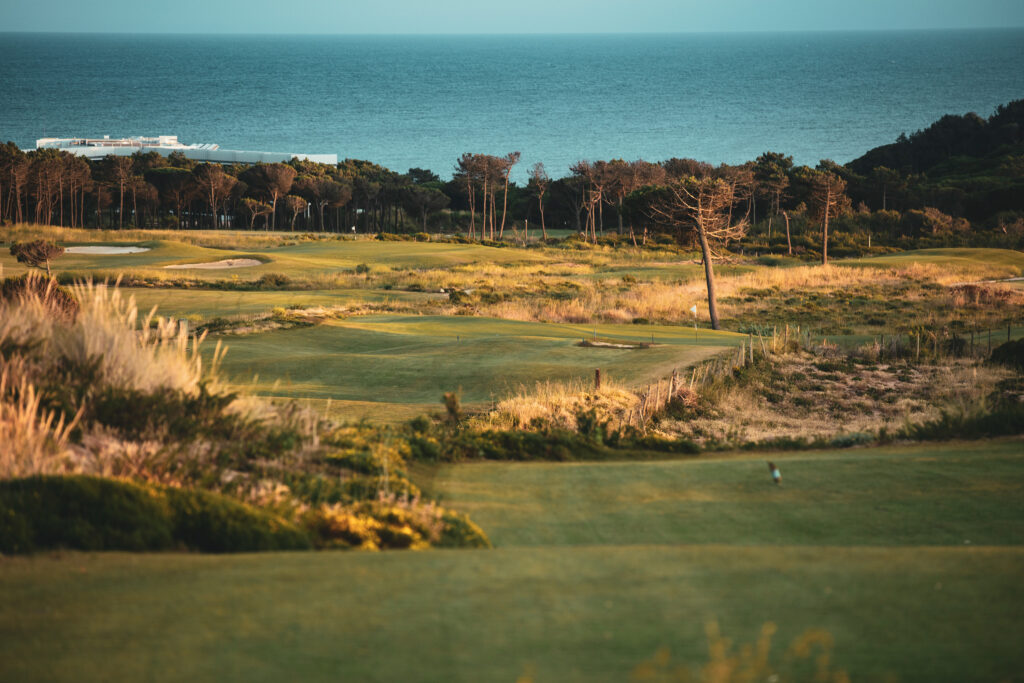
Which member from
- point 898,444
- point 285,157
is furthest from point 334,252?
point 285,157

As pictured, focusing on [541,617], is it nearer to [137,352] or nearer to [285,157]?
[137,352]

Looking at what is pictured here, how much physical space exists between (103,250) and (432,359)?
38.8 meters

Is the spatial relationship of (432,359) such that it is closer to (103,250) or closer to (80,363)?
(80,363)

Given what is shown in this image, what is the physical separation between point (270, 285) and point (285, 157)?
287 feet

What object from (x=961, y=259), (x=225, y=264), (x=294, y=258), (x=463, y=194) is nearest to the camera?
(x=225, y=264)

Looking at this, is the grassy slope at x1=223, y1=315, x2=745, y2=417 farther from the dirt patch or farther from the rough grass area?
the dirt patch

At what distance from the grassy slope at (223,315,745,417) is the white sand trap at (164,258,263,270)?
2181 cm

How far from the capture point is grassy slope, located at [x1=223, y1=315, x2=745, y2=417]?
18.5 meters

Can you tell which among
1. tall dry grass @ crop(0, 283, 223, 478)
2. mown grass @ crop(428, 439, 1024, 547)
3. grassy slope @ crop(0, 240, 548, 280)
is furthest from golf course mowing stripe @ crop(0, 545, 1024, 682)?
grassy slope @ crop(0, 240, 548, 280)

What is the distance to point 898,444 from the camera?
42.8 feet

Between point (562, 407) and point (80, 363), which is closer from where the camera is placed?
point (80, 363)

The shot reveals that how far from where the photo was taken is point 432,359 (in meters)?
21.2

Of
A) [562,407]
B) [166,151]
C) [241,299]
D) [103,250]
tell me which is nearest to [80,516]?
[562,407]

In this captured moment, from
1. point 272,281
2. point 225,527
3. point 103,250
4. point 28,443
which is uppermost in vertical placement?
point 103,250
